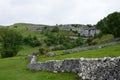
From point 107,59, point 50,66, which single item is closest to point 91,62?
point 107,59

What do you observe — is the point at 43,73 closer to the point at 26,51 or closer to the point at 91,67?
the point at 91,67

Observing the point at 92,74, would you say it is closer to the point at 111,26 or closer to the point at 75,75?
the point at 75,75

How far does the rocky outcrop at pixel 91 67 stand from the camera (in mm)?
20969

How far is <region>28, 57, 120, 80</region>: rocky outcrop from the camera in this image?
21.0m

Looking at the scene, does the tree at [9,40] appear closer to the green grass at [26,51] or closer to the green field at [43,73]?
the green grass at [26,51]

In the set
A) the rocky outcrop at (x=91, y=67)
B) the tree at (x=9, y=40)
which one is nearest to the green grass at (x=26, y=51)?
the tree at (x=9, y=40)

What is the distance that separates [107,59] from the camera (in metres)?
22.3

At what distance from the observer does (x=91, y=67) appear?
25.1 meters

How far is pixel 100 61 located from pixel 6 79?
14095mm

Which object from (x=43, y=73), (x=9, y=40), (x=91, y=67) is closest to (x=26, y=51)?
(x=9, y=40)

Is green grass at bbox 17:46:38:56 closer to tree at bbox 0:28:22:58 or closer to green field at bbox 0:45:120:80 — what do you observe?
tree at bbox 0:28:22:58

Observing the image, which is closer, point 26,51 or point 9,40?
point 9,40

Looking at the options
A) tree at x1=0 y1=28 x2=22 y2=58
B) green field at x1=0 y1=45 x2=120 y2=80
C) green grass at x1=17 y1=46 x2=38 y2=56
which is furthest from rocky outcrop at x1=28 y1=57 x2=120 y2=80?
green grass at x1=17 y1=46 x2=38 y2=56

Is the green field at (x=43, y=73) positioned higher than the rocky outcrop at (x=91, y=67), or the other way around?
the rocky outcrop at (x=91, y=67)
